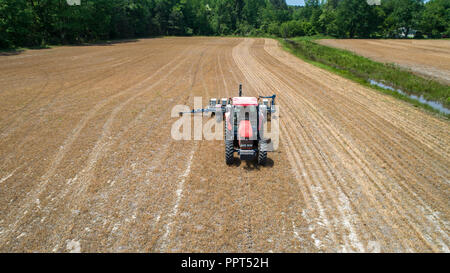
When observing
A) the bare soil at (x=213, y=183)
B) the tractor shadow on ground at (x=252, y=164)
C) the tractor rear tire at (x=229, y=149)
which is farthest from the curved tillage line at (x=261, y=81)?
the tractor rear tire at (x=229, y=149)

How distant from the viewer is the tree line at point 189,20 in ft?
138

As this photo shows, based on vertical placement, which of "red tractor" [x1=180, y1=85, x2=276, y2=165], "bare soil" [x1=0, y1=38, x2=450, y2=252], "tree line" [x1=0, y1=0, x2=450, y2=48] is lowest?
"bare soil" [x1=0, y1=38, x2=450, y2=252]

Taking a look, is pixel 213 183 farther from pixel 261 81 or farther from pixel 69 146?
pixel 261 81

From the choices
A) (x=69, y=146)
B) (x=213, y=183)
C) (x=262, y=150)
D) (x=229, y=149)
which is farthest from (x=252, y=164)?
(x=69, y=146)

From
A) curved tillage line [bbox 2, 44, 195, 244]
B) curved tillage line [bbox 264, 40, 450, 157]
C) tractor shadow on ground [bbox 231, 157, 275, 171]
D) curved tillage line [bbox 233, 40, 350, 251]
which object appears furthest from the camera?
curved tillage line [bbox 264, 40, 450, 157]

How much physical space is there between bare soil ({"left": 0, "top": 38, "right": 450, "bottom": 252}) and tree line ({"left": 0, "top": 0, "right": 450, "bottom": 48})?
Answer: 3660cm

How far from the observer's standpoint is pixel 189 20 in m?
98.1

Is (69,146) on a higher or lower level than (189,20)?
lower

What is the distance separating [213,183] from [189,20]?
340 feet

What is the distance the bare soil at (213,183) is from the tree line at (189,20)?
3660 cm

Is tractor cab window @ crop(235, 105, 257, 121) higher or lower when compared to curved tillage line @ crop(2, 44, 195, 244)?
higher

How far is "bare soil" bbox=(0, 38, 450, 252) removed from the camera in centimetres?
557

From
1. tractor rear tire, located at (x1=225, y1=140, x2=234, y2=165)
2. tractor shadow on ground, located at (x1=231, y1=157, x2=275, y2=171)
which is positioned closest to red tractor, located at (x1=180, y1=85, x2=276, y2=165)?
tractor rear tire, located at (x1=225, y1=140, x2=234, y2=165)

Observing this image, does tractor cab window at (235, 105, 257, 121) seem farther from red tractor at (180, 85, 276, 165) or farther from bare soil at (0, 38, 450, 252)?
bare soil at (0, 38, 450, 252)
